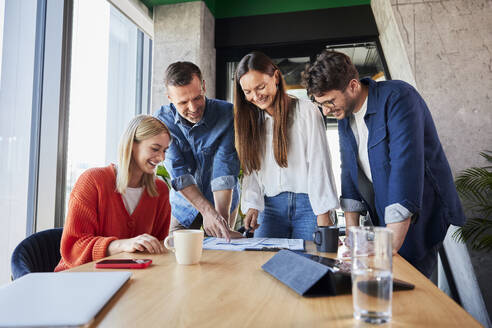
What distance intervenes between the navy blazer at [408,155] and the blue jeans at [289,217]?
24cm

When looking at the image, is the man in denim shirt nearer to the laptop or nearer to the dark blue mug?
the dark blue mug

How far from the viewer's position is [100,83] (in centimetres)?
312

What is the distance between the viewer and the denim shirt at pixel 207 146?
186 centimetres

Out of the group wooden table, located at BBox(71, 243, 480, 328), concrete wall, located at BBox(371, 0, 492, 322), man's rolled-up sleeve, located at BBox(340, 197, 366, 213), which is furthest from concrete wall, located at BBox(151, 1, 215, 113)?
wooden table, located at BBox(71, 243, 480, 328)

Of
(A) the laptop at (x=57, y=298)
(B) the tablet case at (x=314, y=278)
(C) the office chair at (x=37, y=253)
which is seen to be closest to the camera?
(A) the laptop at (x=57, y=298)

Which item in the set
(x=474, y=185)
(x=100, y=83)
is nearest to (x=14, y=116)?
(x=100, y=83)

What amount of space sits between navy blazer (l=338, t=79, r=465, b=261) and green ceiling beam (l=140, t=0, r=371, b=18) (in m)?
2.72

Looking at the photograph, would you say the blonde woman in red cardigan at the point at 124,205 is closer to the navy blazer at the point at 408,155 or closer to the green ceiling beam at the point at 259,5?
the navy blazer at the point at 408,155

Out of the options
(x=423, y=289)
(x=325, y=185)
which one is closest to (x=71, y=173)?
(x=325, y=185)

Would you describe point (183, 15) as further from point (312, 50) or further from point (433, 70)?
point (433, 70)

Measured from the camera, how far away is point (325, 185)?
4.91ft

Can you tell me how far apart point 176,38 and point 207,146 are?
2.24 meters

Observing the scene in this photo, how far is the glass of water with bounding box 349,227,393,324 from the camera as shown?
567 millimetres

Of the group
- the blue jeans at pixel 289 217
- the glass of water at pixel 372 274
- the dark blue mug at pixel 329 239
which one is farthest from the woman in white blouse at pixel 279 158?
the glass of water at pixel 372 274
